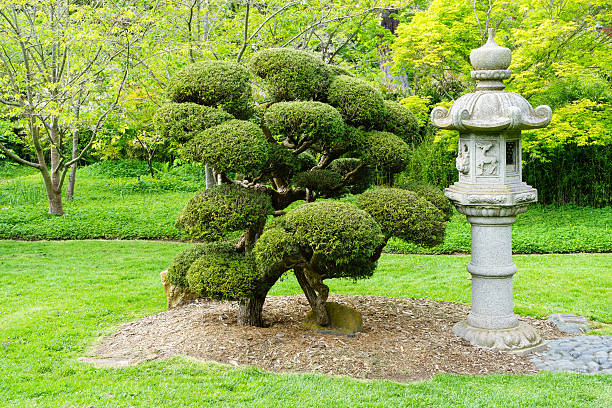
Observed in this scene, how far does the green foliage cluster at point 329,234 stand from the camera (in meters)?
5.30

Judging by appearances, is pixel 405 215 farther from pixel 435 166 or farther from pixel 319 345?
pixel 435 166

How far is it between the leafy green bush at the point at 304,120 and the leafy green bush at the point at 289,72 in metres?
0.39

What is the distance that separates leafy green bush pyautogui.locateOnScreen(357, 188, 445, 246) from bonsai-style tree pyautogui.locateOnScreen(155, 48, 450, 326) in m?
0.01

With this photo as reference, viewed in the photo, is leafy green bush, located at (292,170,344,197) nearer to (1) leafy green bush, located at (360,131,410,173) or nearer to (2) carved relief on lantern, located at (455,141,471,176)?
(1) leafy green bush, located at (360,131,410,173)

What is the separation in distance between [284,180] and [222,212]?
1.22 m

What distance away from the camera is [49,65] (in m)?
13.5

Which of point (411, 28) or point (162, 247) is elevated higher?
point (411, 28)

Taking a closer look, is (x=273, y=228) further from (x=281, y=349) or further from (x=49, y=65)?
(x=49, y=65)

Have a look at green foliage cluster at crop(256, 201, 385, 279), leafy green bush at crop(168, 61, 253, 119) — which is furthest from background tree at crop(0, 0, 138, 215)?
green foliage cluster at crop(256, 201, 385, 279)

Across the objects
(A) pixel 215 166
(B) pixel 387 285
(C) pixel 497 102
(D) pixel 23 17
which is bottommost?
(B) pixel 387 285

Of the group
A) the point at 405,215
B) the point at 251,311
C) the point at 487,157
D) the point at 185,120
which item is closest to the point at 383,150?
the point at 405,215

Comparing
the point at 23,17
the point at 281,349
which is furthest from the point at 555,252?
the point at 23,17

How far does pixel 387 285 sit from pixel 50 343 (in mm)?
4853

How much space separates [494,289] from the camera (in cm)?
622
